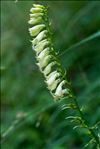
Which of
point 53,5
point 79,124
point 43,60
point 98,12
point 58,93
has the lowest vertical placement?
point 79,124

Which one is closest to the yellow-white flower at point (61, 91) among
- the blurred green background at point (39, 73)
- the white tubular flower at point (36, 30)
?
the white tubular flower at point (36, 30)

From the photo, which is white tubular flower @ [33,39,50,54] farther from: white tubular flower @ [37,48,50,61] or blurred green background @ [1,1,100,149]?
blurred green background @ [1,1,100,149]

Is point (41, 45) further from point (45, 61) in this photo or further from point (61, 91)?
point (61, 91)

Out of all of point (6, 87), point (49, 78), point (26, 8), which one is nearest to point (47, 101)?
point (6, 87)

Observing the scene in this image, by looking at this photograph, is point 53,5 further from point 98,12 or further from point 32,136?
point 32,136

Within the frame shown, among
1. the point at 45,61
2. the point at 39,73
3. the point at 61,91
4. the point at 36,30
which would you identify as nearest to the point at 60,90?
the point at 61,91

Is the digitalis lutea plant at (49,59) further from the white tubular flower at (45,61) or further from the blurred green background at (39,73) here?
the blurred green background at (39,73)

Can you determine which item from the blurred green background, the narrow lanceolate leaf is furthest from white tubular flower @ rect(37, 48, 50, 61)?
the blurred green background
